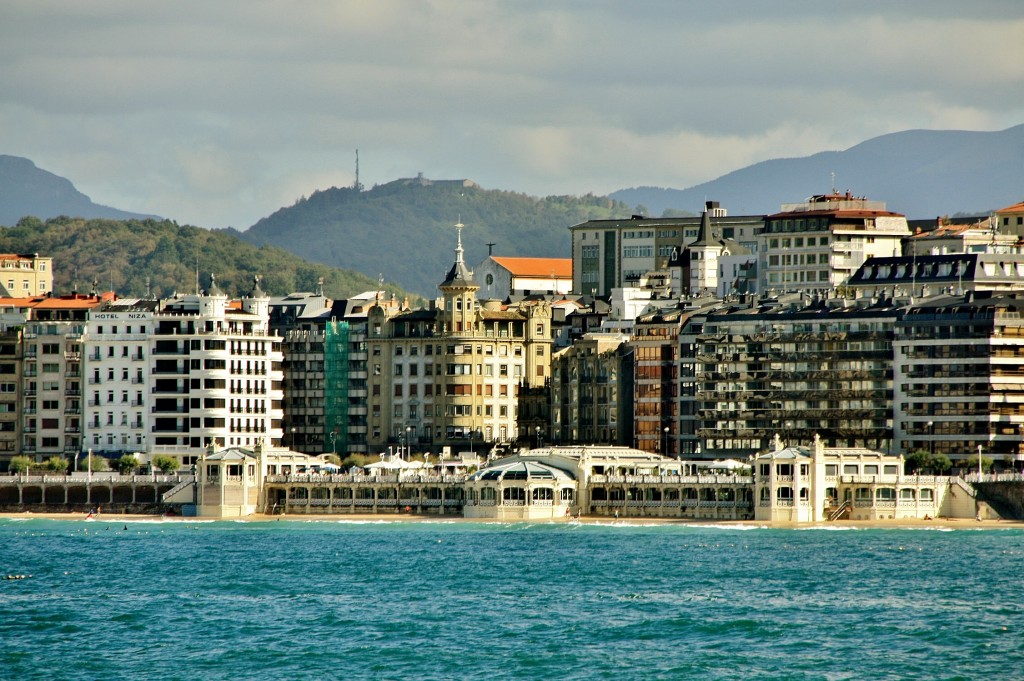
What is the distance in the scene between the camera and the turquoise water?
4171 inches

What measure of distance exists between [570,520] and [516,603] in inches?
2035

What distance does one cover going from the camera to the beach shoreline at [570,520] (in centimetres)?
17238

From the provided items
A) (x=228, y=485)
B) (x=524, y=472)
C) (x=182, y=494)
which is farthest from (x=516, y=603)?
(x=182, y=494)

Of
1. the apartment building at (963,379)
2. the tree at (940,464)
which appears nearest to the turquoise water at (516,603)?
the tree at (940,464)

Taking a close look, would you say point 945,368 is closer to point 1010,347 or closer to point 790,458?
point 1010,347

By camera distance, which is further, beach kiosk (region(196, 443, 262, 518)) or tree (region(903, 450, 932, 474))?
beach kiosk (region(196, 443, 262, 518))

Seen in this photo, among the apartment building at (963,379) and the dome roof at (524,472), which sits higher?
the apartment building at (963,379)

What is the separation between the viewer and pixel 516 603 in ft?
424

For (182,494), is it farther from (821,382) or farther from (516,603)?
(516,603)

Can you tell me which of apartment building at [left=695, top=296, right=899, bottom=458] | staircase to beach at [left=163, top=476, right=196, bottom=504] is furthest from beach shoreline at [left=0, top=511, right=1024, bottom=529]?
apartment building at [left=695, top=296, right=899, bottom=458]

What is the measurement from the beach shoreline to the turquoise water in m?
1.10

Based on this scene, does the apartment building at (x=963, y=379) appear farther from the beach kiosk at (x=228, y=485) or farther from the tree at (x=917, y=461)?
the beach kiosk at (x=228, y=485)

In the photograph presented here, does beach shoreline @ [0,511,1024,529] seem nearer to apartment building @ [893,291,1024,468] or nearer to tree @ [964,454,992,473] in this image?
tree @ [964,454,992,473]

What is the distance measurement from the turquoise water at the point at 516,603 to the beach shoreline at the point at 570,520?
43.4 inches
